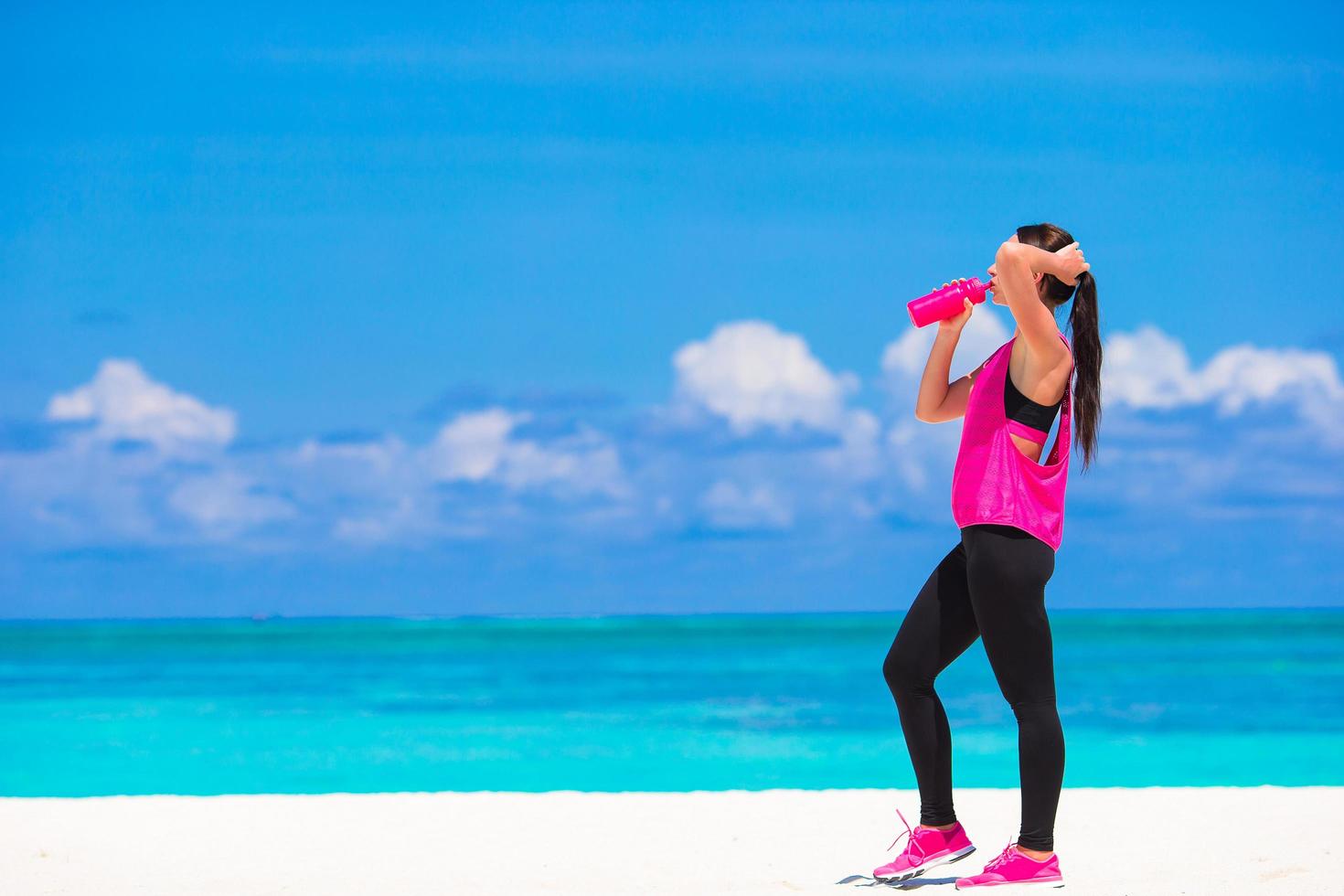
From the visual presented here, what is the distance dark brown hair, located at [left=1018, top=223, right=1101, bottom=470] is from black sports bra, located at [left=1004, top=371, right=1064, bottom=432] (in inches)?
2.9

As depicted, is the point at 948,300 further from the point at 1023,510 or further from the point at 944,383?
the point at 1023,510

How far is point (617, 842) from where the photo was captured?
15.9 ft

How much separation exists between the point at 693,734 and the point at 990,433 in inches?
435

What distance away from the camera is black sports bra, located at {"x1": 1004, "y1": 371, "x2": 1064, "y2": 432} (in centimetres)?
313

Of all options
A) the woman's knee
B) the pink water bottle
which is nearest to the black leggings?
the woman's knee

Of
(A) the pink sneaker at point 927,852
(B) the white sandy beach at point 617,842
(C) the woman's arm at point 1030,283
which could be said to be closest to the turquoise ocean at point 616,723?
(B) the white sandy beach at point 617,842

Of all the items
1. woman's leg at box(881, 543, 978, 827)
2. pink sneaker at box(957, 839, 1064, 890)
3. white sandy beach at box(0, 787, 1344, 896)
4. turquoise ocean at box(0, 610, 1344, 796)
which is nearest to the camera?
pink sneaker at box(957, 839, 1064, 890)

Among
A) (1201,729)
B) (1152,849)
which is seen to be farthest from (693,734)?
(1152,849)

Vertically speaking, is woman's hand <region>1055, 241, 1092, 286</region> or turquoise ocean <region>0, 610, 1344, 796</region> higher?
turquoise ocean <region>0, 610, 1344, 796</region>

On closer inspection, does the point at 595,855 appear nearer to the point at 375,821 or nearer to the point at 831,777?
the point at 375,821

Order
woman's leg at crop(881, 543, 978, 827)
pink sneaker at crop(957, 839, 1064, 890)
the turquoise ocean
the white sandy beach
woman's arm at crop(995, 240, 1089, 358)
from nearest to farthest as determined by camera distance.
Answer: woman's arm at crop(995, 240, 1089, 358) < pink sneaker at crop(957, 839, 1064, 890) < woman's leg at crop(881, 543, 978, 827) < the white sandy beach < the turquoise ocean

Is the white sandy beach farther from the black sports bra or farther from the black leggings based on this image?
the black sports bra

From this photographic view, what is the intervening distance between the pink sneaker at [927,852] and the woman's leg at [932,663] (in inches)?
1.2

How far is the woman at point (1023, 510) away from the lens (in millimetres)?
3057
